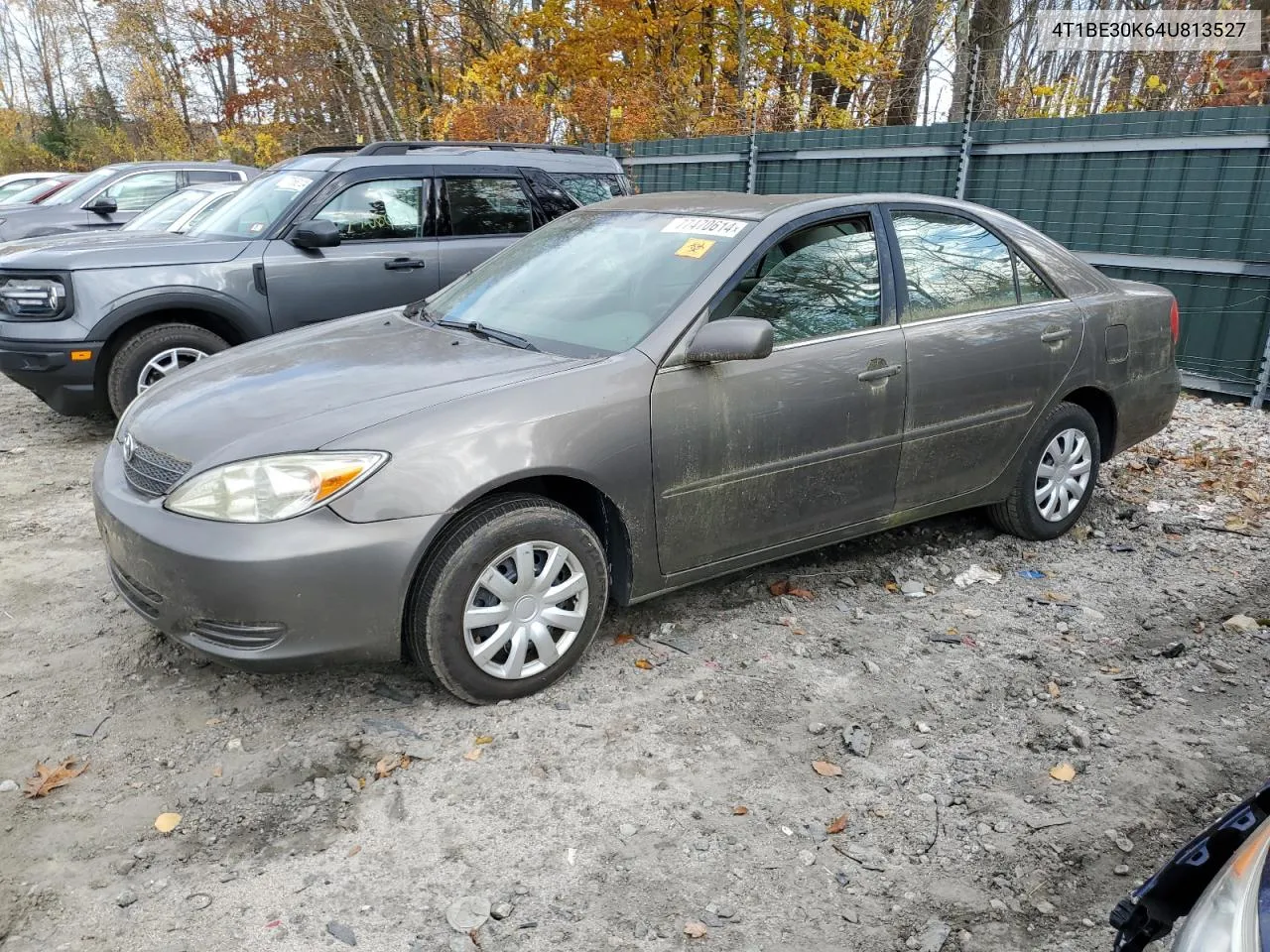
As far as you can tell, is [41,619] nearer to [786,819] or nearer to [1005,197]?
[786,819]

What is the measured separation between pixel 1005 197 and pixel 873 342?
636cm

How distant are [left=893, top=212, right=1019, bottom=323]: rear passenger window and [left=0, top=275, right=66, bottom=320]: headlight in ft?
16.7

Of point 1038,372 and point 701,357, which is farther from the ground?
point 701,357

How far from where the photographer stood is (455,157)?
7.15 meters

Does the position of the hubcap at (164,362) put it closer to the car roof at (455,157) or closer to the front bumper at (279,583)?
the car roof at (455,157)

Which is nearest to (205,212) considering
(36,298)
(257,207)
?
(257,207)

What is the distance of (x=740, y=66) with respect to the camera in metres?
17.5

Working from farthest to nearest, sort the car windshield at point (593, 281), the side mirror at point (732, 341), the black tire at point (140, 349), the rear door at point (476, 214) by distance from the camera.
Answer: the rear door at point (476, 214)
the black tire at point (140, 349)
the car windshield at point (593, 281)
the side mirror at point (732, 341)

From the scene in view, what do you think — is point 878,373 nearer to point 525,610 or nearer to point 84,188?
point 525,610

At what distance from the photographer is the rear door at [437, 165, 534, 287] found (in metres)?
7.06

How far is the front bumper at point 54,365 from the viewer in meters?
6.01

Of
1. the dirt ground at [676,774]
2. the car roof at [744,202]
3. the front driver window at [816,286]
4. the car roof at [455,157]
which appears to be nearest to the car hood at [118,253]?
the car roof at [455,157]

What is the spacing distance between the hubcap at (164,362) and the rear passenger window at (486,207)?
6.57ft

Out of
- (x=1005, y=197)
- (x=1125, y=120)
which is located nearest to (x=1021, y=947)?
(x=1125, y=120)
